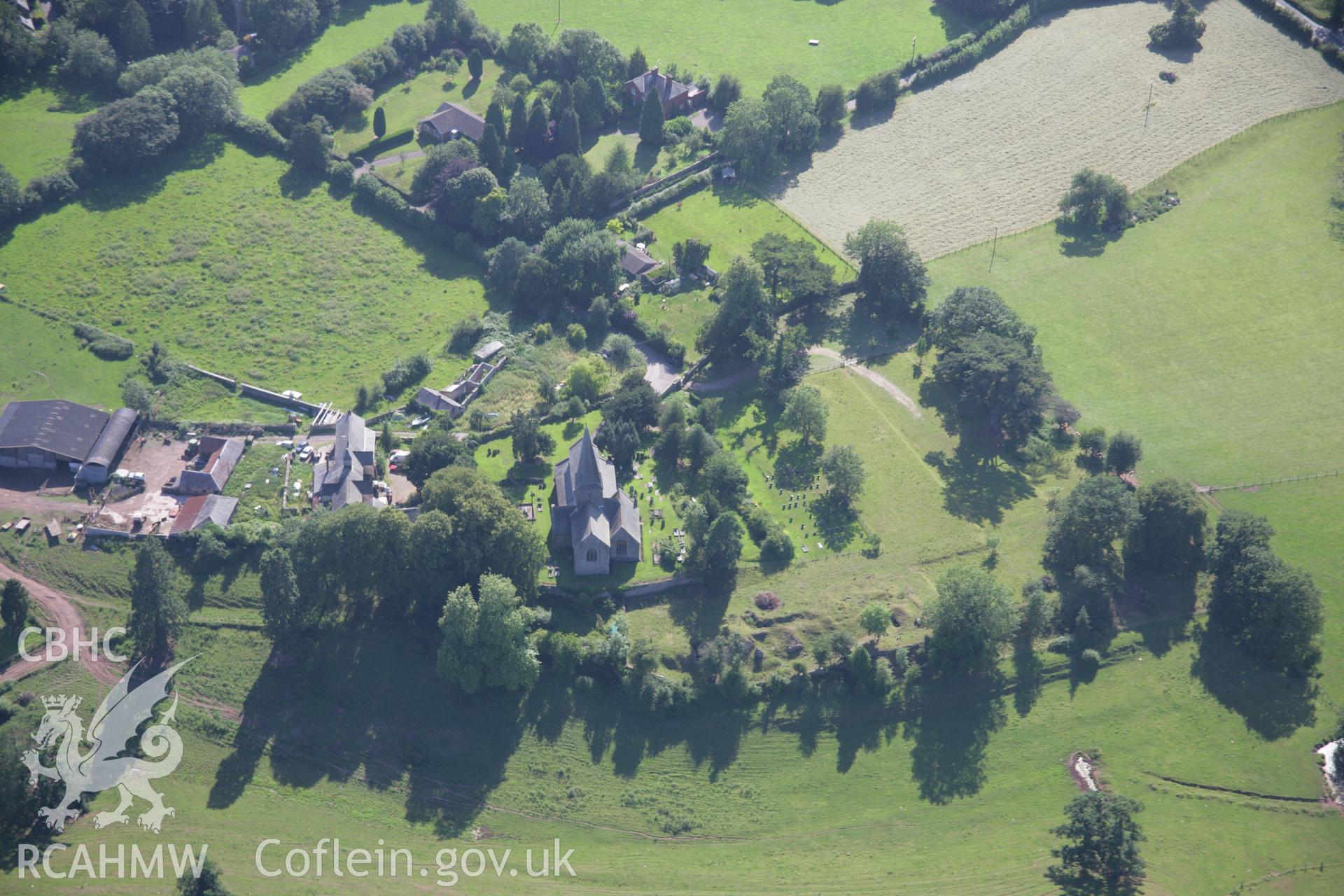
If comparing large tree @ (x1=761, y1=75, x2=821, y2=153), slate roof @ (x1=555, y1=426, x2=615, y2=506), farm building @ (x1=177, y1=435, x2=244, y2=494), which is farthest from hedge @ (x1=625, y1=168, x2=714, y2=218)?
farm building @ (x1=177, y1=435, x2=244, y2=494)

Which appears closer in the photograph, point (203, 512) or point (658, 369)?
point (203, 512)

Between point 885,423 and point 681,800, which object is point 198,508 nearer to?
point 681,800

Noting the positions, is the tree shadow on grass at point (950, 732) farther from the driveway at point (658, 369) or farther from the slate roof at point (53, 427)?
the slate roof at point (53, 427)

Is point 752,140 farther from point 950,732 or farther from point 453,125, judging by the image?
point 950,732

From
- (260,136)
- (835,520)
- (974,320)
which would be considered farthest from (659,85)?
(835,520)

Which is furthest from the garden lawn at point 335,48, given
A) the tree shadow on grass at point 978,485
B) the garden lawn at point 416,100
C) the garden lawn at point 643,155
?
the tree shadow on grass at point 978,485

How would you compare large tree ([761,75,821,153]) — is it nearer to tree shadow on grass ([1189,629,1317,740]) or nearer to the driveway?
the driveway

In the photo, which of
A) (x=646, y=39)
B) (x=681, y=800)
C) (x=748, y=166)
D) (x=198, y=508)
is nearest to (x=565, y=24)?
(x=646, y=39)
